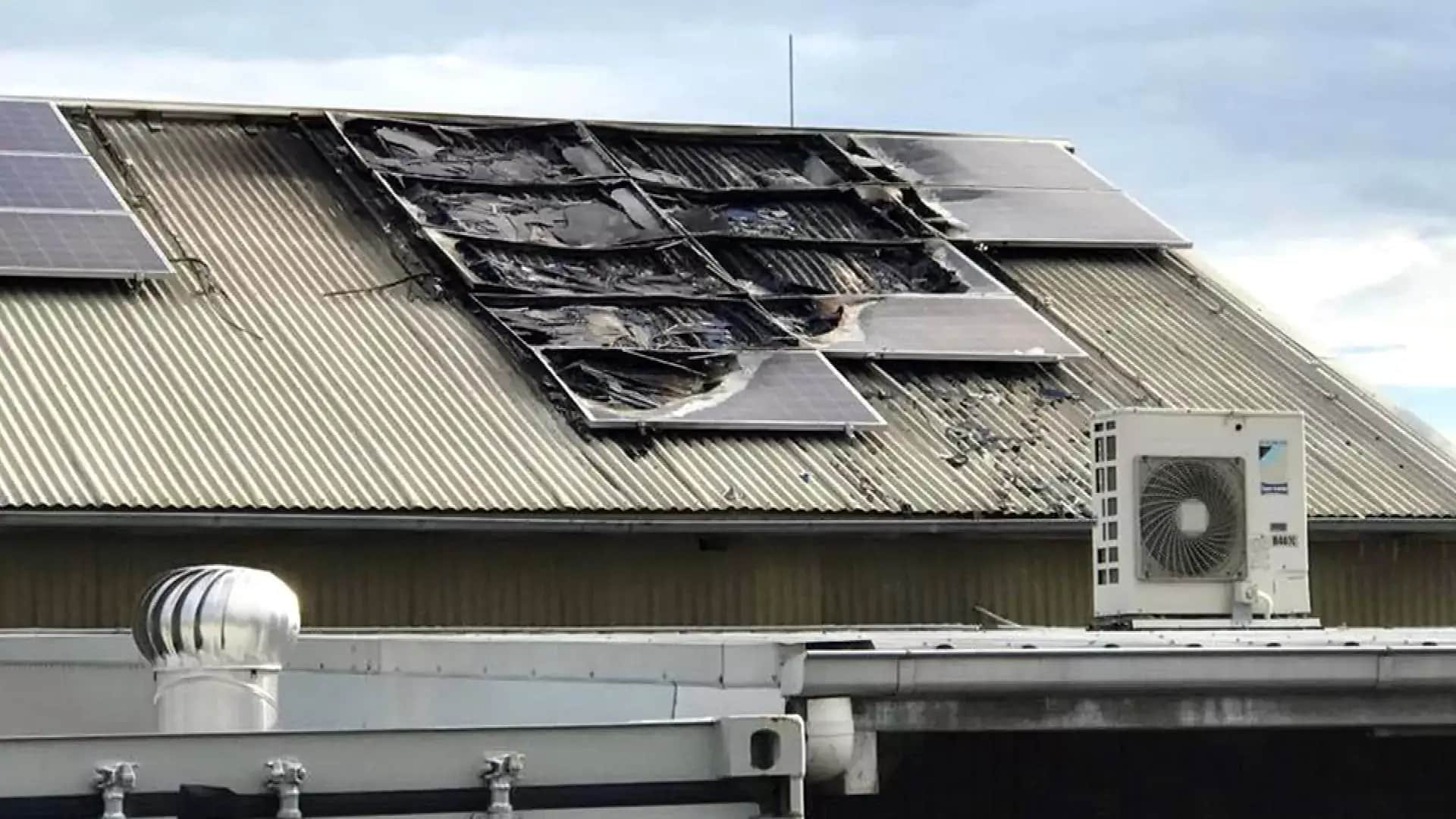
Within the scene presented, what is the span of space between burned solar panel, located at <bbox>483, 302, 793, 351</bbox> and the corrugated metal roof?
0.44 m

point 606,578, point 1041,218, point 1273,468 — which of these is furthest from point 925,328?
point 1273,468

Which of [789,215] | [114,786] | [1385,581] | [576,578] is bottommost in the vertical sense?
[114,786]

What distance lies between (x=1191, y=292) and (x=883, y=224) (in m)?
3.31

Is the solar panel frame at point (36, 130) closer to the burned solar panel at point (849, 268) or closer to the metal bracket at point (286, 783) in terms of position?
the burned solar panel at point (849, 268)

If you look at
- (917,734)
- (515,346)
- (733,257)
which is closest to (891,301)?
(733,257)

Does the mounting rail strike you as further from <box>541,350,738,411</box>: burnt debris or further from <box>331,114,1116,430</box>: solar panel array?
<box>541,350,738,411</box>: burnt debris

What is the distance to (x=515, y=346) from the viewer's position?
81.0ft

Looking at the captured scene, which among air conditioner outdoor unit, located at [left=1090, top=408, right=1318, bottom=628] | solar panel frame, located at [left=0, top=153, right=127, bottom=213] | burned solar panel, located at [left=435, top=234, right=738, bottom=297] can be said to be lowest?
air conditioner outdoor unit, located at [left=1090, top=408, right=1318, bottom=628]

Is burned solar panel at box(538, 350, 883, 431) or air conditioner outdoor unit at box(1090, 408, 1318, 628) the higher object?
burned solar panel at box(538, 350, 883, 431)

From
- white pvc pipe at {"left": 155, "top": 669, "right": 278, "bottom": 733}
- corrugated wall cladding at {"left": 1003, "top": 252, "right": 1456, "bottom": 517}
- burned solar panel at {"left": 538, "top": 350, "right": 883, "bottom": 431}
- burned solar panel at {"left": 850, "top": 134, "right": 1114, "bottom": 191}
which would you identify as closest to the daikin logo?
burned solar panel at {"left": 538, "top": 350, "right": 883, "bottom": 431}

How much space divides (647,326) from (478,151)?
4112mm

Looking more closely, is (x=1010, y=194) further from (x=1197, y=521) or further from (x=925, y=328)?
(x=1197, y=521)

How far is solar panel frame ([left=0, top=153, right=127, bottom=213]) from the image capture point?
25.2 meters

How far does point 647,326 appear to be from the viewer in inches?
997
